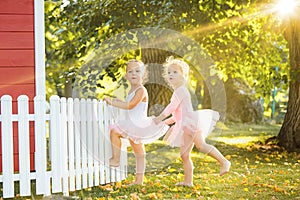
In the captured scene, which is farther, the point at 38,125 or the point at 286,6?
the point at 286,6

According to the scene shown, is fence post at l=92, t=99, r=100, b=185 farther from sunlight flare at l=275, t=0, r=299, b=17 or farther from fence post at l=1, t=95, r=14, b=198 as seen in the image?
sunlight flare at l=275, t=0, r=299, b=17

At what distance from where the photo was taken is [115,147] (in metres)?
6.36

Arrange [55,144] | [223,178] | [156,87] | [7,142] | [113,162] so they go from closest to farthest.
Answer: [7,142] < [55,144] < [113,162] < [223,178] < [156,87]

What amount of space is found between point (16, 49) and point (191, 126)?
7.67ft

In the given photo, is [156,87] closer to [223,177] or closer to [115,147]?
[223,177]

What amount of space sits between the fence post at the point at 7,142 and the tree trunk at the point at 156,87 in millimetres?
8252

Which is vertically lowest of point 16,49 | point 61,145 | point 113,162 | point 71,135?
point 113,162

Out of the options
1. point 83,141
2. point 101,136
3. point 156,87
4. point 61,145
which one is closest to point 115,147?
point 101,136

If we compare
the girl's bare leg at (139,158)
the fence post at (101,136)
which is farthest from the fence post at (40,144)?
the girl's bare leg at (139,158)

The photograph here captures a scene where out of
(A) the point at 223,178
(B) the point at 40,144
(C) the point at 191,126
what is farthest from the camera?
(A) the point at 223,178

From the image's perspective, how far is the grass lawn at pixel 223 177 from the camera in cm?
585

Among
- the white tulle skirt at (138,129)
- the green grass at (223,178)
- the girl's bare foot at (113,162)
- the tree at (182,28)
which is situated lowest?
the green grass at (223,178)

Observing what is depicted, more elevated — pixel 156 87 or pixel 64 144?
pixel 156 87

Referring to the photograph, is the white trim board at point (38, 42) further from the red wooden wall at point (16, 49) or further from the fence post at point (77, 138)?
the fence post at point (77, 138)
